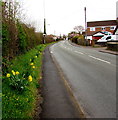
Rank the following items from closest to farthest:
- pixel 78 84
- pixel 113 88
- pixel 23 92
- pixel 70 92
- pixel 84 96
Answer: pixel 23 92 < pixel 84 96 < pixel 70 92 < pixel 113 88 < pixel 78 84

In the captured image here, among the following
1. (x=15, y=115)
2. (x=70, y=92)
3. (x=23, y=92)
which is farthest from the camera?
(x=70, y=92)

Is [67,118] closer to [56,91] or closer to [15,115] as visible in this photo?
[15,115]

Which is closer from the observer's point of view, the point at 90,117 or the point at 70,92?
the point at 90,117

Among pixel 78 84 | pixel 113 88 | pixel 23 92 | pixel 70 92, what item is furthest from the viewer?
pixel 78 84

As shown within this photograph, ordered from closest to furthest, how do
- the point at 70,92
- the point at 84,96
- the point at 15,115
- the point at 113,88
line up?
the point at 15,115 → the point at 84,96 → the point at 70,92 → the point at 113,88

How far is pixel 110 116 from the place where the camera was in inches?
146

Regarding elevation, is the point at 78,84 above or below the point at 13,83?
below

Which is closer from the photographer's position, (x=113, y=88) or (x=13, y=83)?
(x=13, y=83)

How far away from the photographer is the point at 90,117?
3.67 metres

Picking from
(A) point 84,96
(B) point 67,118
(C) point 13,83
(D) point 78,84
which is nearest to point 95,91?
(A) point 84,96

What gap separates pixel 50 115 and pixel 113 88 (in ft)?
9.98

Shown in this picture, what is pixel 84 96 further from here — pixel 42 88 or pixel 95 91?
pixel 42 88

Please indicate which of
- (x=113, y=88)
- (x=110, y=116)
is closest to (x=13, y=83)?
(x=110, y=116)

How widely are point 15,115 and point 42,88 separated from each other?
2.53 meters
